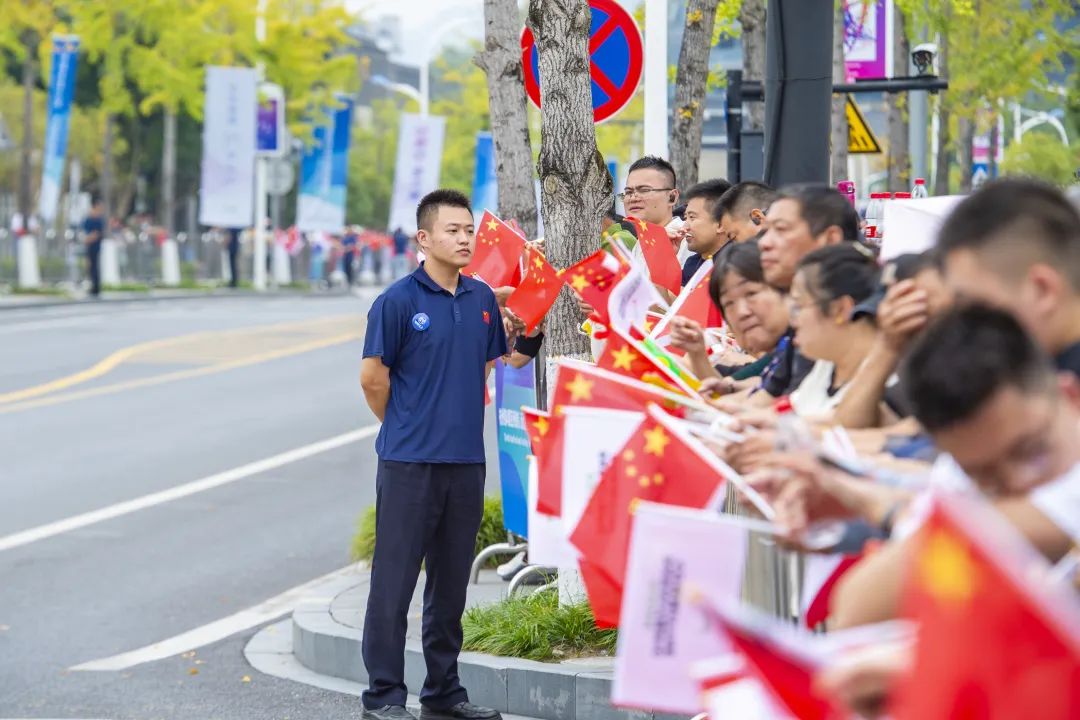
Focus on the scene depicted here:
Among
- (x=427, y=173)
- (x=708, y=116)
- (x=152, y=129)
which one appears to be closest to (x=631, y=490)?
(x=708, y=116)

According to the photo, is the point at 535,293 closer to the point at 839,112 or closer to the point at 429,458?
the point at 429,458

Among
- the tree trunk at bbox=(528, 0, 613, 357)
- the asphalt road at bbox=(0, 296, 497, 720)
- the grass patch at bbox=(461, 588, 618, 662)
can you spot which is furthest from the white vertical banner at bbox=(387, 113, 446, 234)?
the grass patch at bbox=(461, 588, 618, 662)

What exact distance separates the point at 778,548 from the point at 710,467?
283 millimetres

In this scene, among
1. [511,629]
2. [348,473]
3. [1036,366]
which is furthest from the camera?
[348,473]

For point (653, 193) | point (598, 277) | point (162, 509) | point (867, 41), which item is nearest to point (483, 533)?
point (653, 193)

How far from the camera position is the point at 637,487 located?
14.4 feet

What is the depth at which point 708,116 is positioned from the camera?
101ft

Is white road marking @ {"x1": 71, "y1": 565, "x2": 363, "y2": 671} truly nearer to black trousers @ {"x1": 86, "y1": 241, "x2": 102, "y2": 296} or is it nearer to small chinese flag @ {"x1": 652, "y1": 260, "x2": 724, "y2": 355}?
small chinese flag @ {"x1": 652, "y1": 260, "x2": 724, "y2": 355}

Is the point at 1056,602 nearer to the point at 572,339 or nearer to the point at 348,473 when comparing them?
the point at 572,339

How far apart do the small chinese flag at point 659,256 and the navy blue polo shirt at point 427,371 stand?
96 cm

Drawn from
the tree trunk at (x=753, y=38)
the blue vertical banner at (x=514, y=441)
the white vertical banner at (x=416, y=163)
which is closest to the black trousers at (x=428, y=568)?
the blue vertical banner at (x=514, y=441)

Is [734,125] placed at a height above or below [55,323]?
above

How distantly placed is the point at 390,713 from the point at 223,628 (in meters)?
2.73

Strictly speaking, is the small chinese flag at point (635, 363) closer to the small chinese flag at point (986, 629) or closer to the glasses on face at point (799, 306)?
the glasses on face at point (799, 306)
